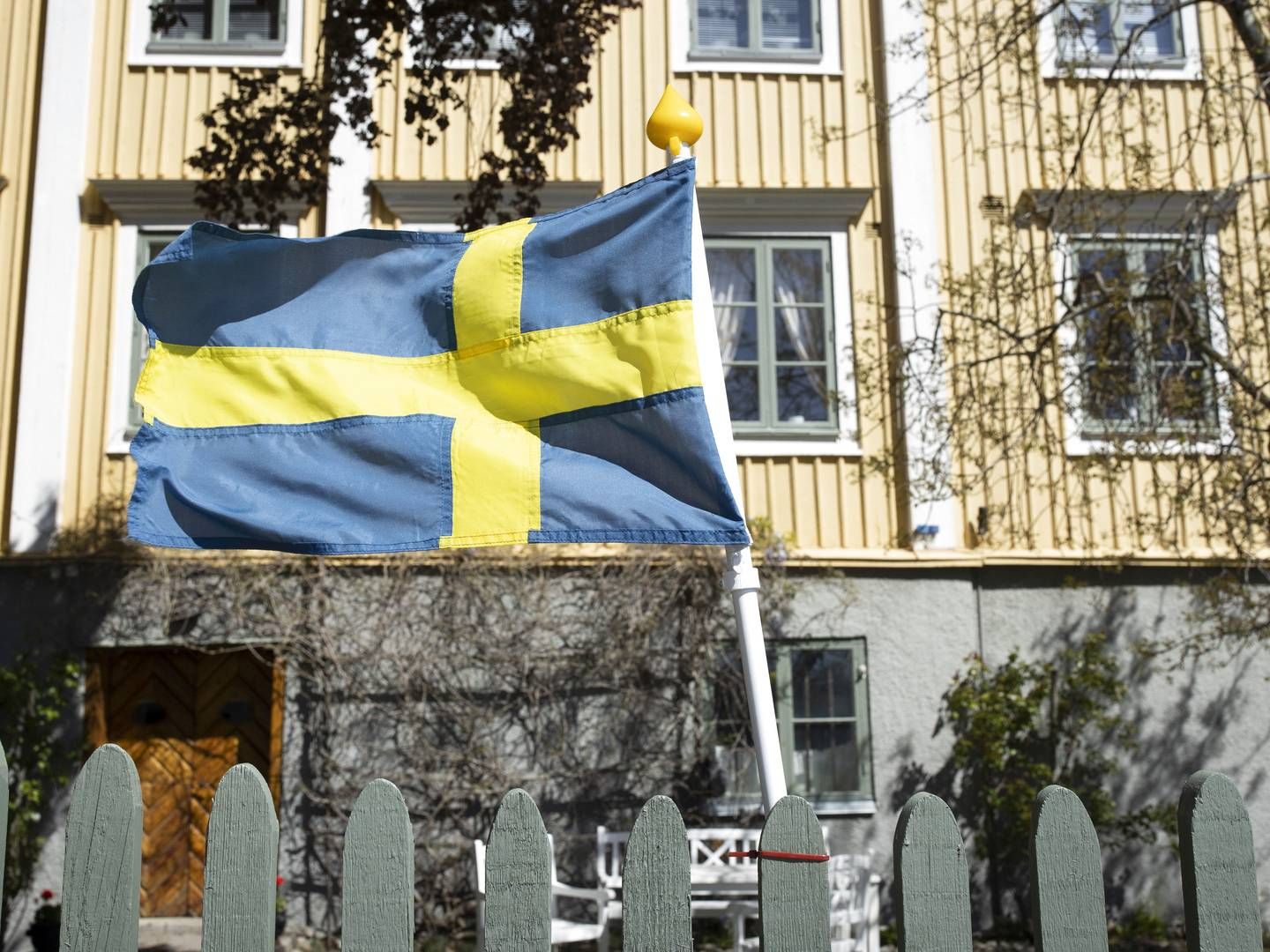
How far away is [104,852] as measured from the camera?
2537 mm

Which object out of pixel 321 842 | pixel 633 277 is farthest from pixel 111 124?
pixel 633 277

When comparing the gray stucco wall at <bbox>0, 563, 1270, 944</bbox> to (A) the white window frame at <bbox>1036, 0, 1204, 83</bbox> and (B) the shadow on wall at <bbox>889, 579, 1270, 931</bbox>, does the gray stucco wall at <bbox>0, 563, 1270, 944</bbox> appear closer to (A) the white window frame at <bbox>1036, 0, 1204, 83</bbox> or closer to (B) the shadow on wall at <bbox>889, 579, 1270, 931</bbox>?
(B) the shadow on wall at <bbox>889, 579, 1270, 931</bbox>

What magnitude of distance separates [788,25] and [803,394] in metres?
3.41

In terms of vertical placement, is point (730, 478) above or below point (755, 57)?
below

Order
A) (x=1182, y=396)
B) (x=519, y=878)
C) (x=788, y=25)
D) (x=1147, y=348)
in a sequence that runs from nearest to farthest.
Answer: (x=519, y=878)
(x=1182, y=396)
(x=1147, y=348)
(x=788, y=25)

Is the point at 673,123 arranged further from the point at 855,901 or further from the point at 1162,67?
the point at 1162,67

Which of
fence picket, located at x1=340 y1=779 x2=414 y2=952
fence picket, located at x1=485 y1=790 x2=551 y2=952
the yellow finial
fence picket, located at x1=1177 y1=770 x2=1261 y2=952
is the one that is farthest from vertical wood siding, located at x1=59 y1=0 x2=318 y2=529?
fence picket, located at x1=1177 y1=770 x2=1261 y2=952

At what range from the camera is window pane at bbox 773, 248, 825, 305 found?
36.9 feet

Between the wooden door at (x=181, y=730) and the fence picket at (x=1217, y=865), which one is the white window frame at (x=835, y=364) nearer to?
the wooden door at (x=181, y=730)

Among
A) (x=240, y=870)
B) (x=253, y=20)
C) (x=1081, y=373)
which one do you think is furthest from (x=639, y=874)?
(x=253, y=20)

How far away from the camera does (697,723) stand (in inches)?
406

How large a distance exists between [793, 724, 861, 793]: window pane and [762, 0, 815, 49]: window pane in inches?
235

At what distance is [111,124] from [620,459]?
8.82 m

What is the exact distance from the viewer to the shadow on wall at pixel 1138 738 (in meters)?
10.3
